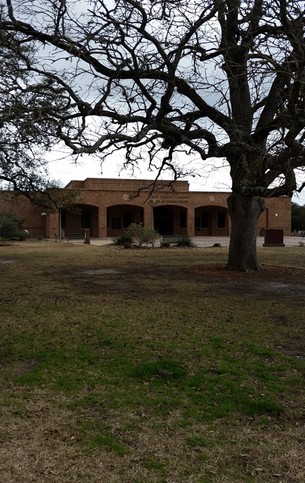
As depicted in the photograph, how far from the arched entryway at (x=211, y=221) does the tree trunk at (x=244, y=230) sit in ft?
139

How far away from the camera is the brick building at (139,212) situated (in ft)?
164

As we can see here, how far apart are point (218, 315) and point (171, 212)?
163ft

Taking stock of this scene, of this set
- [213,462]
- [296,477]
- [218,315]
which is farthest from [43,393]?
[218,315]

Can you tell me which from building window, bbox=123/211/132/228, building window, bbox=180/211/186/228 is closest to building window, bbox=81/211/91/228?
building window, bbox=123/211/132/228

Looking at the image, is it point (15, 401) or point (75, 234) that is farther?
point (75, 234)

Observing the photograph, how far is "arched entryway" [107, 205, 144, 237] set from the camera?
5435 centimetres

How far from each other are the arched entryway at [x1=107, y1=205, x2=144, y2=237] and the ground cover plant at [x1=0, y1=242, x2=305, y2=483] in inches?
1794

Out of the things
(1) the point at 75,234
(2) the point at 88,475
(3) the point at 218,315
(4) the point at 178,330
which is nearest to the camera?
(2) the point at 88,475

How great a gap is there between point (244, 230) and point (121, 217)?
41.2 m

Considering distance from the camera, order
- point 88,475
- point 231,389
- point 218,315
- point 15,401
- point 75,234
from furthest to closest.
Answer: point 75,234 → point 218,315 → point 231,389 → point 15,401 → point 88,475

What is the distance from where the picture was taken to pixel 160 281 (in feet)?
40.0

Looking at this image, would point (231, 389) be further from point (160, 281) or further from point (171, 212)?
point (171, 212)

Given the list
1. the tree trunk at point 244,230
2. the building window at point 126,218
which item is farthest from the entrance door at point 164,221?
the tree trunk at point 244,230

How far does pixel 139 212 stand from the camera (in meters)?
54.7
